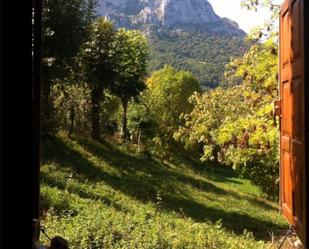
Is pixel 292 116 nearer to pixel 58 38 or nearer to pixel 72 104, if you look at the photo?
pixel 58 38

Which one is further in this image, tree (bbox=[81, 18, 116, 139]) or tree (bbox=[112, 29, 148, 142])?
tree (bbox=[112, 29, 148, 142])

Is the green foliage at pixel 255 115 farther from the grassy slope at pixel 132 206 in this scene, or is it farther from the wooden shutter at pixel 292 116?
the wooden shutter at pixel 292 116

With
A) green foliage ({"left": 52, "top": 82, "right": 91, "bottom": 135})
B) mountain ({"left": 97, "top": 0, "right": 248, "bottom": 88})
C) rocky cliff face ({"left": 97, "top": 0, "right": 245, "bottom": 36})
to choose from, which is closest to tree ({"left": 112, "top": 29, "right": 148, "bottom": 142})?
green foliage ({"left": 52, "top": 82, "right": 91, "bottom": 135})

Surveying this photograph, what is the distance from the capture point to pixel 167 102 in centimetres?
3516

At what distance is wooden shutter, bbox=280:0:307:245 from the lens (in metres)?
4.18

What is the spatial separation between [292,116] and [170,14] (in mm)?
140804

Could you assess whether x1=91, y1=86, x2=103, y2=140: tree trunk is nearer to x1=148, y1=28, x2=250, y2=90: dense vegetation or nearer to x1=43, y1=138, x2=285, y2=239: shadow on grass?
x1=43, y1=138, x2=285, y2=239: shadow on grass

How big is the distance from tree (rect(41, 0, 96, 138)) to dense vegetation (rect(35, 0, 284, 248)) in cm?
4

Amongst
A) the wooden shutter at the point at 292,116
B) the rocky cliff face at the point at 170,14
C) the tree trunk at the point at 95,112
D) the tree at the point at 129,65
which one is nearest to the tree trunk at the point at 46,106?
the tree trunk at the point at 95,112

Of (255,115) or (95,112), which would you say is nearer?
(255,115)

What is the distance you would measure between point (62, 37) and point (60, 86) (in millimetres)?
2832

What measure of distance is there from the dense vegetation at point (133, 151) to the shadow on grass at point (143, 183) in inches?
2.1

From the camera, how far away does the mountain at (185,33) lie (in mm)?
80938

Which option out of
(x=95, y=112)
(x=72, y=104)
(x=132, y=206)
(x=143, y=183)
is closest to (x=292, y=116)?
(x=132, y=206)
